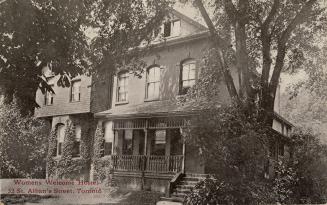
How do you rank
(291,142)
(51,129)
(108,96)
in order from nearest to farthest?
(291,142) < (108,96) < (51,129)

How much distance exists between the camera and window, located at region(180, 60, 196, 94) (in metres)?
22.6

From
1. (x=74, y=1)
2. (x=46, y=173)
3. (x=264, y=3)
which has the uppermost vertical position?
(x=264, y=3)

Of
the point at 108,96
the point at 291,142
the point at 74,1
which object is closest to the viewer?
the point at 74,1

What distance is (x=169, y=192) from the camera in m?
18.8

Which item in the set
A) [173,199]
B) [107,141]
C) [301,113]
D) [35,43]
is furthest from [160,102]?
[301,113]

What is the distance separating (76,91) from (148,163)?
380 inches

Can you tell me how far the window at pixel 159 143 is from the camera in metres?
23.1

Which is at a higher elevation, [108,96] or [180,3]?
[180,3]

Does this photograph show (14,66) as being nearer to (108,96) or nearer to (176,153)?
(176,153)

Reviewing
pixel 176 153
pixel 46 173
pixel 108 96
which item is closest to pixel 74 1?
pixel 176 153

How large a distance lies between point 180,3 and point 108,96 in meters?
10.7

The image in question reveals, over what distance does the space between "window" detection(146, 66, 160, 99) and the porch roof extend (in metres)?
0.58

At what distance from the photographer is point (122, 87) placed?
26641 millimetres

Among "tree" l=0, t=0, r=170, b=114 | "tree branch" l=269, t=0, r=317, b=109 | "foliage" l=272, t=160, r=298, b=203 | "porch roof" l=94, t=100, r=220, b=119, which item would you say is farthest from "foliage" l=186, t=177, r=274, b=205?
"tree" l=0, t=0, r=170, b=114
